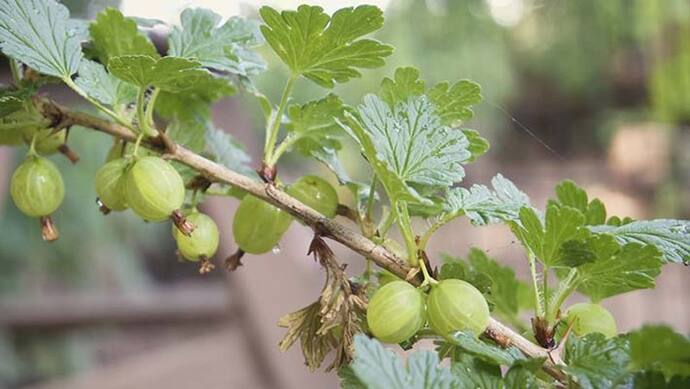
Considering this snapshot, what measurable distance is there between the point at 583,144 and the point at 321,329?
437cm

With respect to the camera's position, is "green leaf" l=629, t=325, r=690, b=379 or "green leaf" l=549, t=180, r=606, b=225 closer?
"green leaf" l=629, t=325, r=690, b=379

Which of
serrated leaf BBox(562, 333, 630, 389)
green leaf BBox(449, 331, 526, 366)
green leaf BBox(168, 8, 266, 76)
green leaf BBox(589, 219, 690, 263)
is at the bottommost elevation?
green leaf BBox(168, 8, 266, 76)

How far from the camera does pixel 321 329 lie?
25 centimetres

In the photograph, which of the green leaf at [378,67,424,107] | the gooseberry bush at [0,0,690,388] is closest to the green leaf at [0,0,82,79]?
the gooseberry bush at [0,0,690,388]

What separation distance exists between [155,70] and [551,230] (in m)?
0.13

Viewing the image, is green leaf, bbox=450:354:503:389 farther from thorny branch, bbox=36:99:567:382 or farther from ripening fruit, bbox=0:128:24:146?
ripening fruit, bbox=0:128:24:146

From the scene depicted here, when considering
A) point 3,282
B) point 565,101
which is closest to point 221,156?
point 3,282

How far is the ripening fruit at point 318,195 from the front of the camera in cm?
28

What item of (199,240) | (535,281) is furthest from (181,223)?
(535,281)

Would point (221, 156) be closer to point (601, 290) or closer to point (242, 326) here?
point (601, 290)

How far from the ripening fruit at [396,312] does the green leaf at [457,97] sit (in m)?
0.06

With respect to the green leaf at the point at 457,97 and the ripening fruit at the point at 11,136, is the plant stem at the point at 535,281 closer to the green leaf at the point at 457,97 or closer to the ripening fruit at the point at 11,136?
the green leaf at the point at 457,97

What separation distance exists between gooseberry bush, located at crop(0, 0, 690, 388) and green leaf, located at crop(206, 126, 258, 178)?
3 centimetres

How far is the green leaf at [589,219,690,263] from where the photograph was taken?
25 cm
